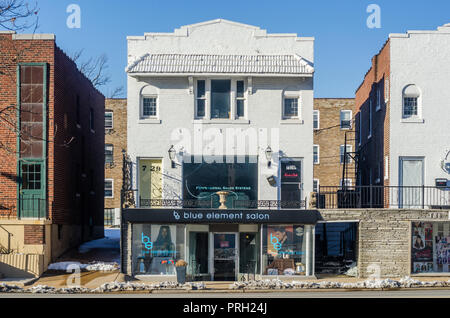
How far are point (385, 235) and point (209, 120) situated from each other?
8672mm

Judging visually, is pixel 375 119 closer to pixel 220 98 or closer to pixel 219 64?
pixel 220 98

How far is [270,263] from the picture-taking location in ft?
73.8

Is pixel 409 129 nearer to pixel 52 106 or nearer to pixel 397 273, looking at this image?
pixel 397 273

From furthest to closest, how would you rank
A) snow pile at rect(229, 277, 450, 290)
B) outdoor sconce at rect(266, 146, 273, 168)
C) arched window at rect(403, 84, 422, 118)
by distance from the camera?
arched window at rect(403, 84, 422, 118) < outdoor sconce at rect(266, 146, 273, 168) < snow pile at rect(229, 277, 450, 290)

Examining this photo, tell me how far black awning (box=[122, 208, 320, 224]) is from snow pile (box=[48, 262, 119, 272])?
8.04 feet

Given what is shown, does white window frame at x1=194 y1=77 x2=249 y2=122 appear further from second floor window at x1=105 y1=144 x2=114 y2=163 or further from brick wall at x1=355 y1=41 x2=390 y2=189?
second floor window at x1=105 y1=144 x2=114 y2=163

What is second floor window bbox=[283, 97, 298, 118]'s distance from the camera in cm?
2370

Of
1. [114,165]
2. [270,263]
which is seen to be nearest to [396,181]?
[270,263]

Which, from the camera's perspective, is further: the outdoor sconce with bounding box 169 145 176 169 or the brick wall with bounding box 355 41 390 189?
the brick wall with bounding box 355 41 390 189

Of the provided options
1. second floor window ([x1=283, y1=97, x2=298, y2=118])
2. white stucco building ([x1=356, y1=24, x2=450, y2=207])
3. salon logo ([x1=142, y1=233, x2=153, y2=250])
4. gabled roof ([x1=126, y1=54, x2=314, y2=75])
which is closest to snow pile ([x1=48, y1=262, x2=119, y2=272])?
salon logo ([x1=142, y1=233, x2=153, y2=250])

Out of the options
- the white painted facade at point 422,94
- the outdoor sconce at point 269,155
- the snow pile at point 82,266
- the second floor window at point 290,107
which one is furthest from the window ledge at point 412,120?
the snow pile at point 82,266

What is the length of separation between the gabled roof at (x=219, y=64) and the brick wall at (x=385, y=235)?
617cm

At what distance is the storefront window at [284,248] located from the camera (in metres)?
22.5

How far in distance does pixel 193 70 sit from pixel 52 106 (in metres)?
6.27
